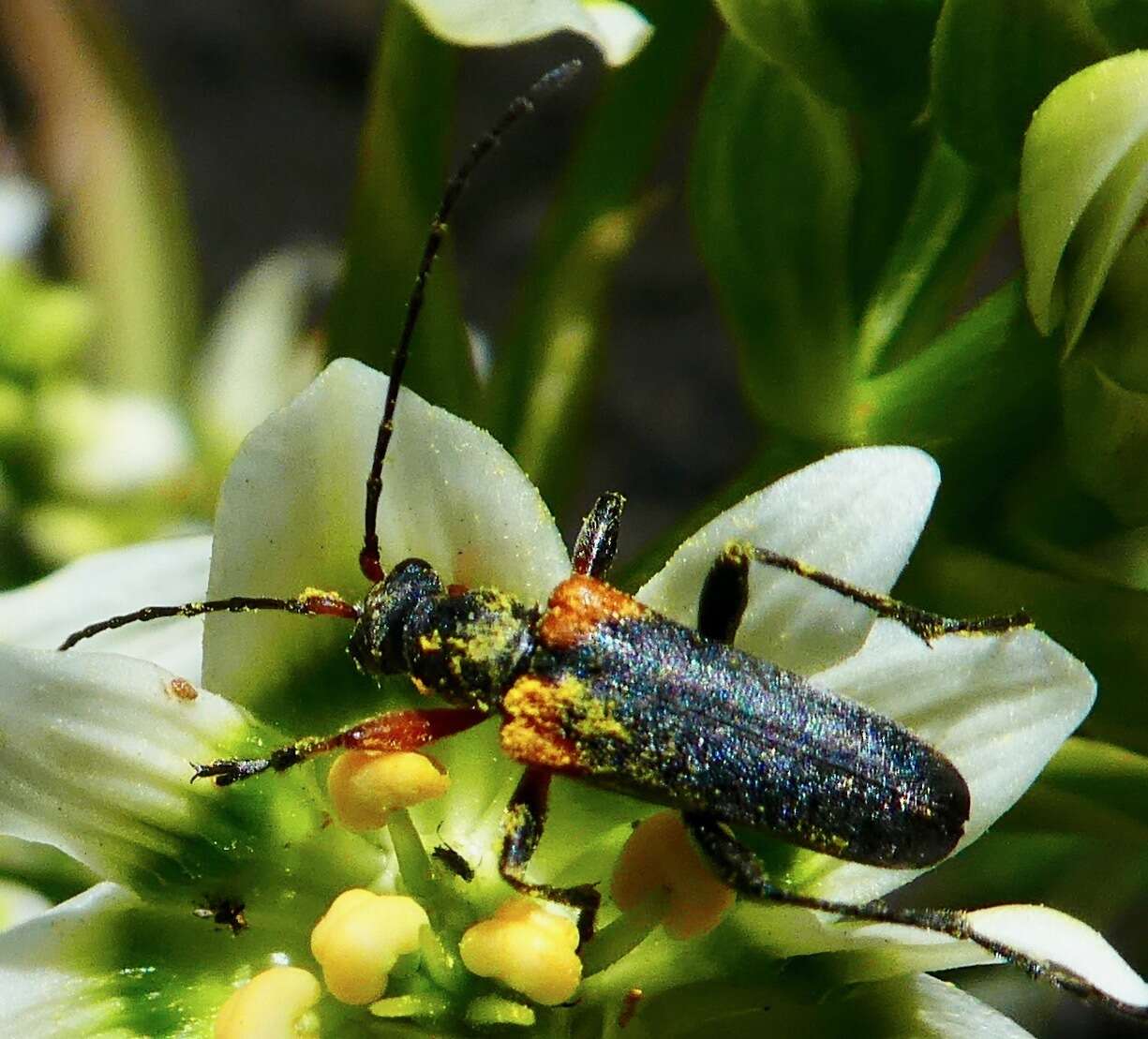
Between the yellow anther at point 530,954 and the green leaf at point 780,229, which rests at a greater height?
the green leaf at point 780,229

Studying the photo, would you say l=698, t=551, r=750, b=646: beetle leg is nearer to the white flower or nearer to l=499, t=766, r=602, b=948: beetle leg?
the white flower

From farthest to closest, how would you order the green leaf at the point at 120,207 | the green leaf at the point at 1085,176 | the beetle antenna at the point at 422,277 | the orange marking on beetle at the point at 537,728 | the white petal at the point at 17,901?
the green leaf at the point at 120,207 < the white petal at the point at 17,901 < the orange marking on beetle at the point at 537,728 < the beetle antenna at the point at 422,277 < the green leaf at the point at 1085,176

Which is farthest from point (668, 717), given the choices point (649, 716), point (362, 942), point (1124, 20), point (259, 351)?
point (259, 351)

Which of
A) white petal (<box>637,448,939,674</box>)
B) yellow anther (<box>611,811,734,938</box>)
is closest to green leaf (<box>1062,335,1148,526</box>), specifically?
white petal (<box>637,448,939,674</box>)

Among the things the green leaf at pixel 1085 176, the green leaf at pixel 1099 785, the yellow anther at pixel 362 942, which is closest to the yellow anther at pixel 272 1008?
the yellow anther at pixel 362 942

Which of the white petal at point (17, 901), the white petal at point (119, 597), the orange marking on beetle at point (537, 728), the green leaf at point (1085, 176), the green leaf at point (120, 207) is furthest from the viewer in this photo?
the green leaf at point (120, 207)

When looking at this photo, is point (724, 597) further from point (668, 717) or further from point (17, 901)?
point (17, 901)

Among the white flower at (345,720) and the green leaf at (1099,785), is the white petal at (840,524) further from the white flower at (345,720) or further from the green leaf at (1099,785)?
the green leaf at (1099,785)
